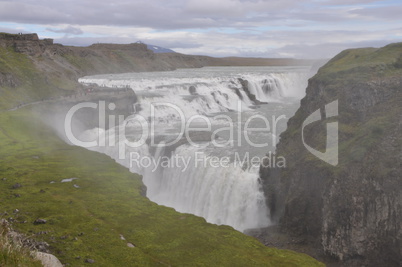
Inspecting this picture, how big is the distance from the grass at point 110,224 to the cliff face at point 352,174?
7399 millimetres

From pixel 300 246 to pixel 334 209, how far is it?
4389 millimetres

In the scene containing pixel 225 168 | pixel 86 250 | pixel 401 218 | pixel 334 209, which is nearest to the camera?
pixel 86 250

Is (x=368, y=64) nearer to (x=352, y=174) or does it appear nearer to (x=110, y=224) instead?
(x=352, y=174)

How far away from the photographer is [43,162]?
1772 inches

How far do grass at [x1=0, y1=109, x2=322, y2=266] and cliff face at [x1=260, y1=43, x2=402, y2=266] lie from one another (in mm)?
7399

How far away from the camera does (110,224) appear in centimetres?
2898

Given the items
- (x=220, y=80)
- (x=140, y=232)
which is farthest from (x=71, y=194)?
(x=220, y=80)

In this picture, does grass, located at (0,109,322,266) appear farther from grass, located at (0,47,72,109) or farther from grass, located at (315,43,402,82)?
grass, located at (0,47,72,109)

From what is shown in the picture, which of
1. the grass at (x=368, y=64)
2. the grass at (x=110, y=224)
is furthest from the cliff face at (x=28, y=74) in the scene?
the grass at (x=368, y=64)

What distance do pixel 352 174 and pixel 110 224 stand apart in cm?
1996

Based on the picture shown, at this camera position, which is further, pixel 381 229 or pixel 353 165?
pixel 353 165

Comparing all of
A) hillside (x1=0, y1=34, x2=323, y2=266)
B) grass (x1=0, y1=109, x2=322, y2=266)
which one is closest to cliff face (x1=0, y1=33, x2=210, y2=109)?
hillside (x1=0, y1=34, x2=323, y2=266)

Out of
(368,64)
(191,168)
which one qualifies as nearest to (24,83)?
(191,168)

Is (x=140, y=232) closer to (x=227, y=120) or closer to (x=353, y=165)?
(x=353, y=165)
